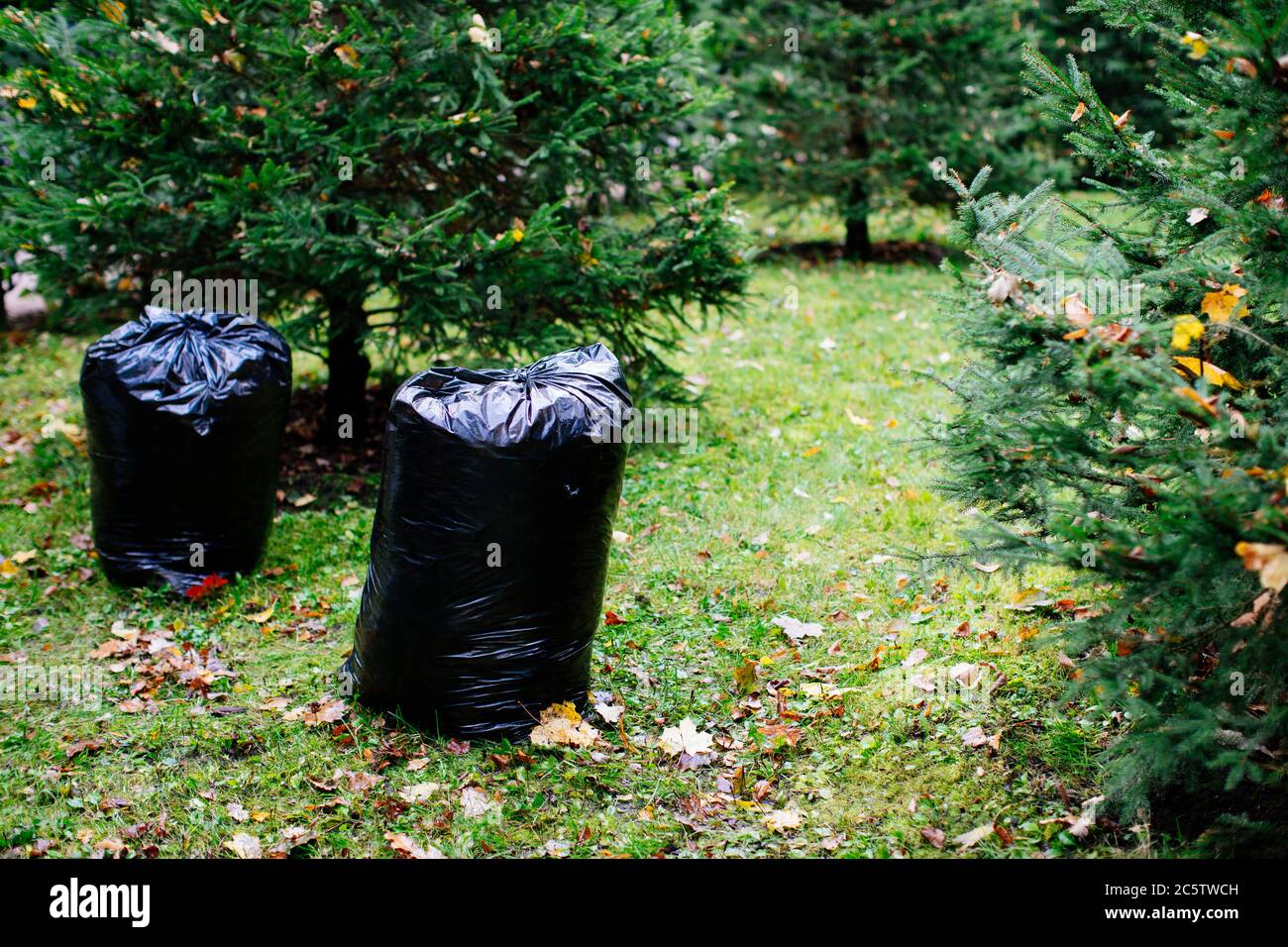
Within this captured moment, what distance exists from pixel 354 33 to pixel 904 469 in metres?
3.88

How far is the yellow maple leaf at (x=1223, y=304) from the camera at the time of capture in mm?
2646

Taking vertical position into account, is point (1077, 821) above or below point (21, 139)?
below

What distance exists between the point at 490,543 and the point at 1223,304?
2.26 meters

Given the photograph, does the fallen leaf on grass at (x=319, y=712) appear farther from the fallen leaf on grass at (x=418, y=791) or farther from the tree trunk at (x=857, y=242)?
the tree trunk at (x=857, y=242)

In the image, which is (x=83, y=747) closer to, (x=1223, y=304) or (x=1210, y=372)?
(x=1210, y=372)

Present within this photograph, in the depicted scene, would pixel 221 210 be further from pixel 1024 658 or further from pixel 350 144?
pixel 1024 658

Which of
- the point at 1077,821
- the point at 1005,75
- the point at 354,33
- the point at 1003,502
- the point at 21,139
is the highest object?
the point at 1005,75

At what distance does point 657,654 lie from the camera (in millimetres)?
4000

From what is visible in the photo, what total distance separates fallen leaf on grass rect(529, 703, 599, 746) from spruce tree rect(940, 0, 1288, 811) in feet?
5.02

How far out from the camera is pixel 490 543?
3.18 m

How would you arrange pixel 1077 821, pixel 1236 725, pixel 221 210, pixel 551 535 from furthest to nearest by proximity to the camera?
pixel 221 210 < pixel 551 535 < pixel 1077 821 < pixel 1236 725

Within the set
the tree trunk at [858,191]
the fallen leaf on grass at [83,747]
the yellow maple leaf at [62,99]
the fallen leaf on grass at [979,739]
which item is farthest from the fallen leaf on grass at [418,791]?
the tree trunk at [858,191]

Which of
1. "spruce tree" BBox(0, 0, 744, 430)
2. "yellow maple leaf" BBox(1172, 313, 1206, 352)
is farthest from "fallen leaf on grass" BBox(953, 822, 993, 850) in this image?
"spruce tree" BBox(0, 0, 744, 430)

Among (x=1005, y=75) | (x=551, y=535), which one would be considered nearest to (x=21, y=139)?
(x=551, y=535)
